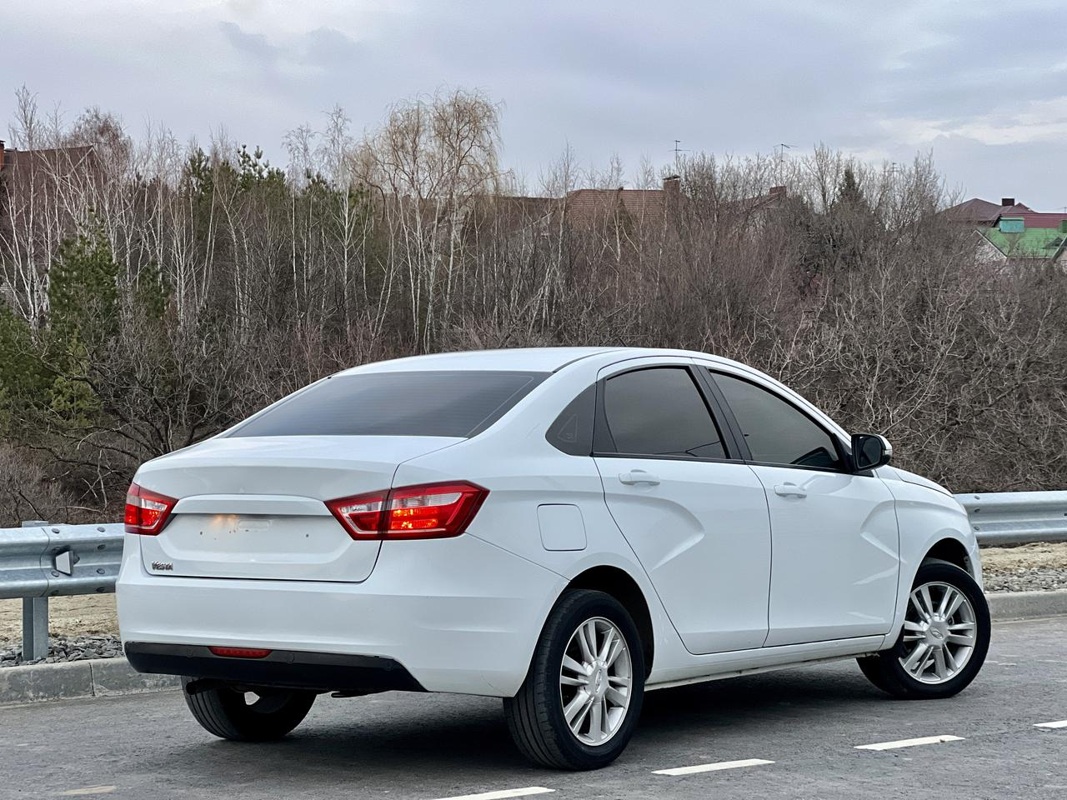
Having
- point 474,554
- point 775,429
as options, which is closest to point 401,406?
point 474,554

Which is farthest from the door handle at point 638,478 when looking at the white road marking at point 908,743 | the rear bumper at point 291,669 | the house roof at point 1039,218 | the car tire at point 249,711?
the house roof at point 1039,218

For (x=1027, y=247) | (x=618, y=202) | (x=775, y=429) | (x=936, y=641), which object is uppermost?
(x=618, y=202)

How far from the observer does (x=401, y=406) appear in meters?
5.79

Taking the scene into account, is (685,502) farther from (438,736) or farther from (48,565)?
(48,565)

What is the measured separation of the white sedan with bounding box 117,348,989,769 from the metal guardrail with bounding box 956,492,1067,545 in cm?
459

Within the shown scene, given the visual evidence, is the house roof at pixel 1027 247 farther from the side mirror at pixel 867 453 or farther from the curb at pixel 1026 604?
the side mirror at pixel 867 453

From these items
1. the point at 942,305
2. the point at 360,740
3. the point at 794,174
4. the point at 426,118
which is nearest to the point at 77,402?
the point at 426,118

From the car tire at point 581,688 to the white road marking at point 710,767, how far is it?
203mm

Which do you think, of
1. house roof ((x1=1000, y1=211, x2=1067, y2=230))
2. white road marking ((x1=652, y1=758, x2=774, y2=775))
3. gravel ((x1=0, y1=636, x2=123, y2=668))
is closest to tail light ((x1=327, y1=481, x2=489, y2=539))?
white road marking ((x1=652, y1=758, x2=774, y2=775))

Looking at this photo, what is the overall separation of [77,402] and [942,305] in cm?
2231

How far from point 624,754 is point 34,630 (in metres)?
3.93

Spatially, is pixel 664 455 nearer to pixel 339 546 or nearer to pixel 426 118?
pixel 339 546

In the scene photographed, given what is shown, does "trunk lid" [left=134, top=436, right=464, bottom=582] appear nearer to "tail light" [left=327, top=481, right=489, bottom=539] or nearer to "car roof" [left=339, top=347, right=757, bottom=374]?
"tail light" [left=327, top=481, right=489, bottom=539]

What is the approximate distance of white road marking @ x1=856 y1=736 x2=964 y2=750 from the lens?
6086 mm
